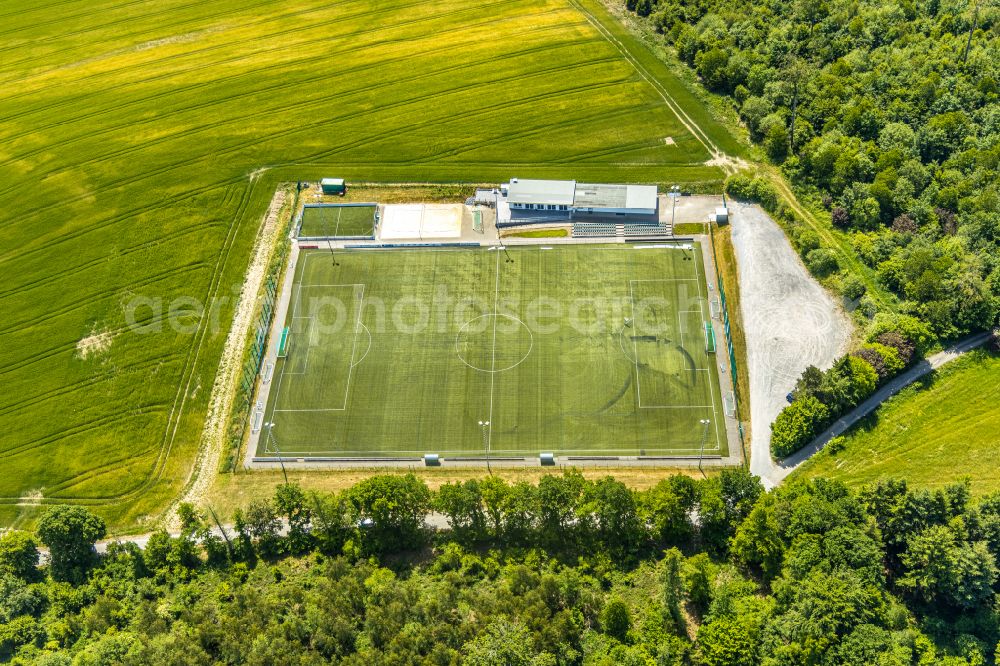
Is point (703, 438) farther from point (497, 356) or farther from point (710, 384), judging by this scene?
point (497, 356)

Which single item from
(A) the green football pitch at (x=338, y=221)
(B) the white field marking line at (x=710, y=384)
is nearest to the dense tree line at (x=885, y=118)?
(B) the white field marking line at (x=710, y=384)

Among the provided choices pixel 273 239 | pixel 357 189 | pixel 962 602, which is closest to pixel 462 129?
pixel 357 189

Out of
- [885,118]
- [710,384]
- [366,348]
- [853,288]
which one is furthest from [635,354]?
[885,118]

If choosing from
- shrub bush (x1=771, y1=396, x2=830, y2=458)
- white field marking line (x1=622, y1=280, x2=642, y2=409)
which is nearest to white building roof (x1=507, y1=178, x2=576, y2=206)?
white field marking line (x1=622, y1=280, x2=642, y2=409)

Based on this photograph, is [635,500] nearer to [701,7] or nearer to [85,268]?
[85,268]

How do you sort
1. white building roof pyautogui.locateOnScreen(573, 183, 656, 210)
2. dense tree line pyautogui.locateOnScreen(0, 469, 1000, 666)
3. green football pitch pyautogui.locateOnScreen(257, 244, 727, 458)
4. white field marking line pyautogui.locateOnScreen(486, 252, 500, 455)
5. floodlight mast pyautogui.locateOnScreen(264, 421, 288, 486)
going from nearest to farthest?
1. dense tree line pyautogui.locateOnScreen(0, 469, 1000, 666)
2. floodlight mast pyautogui.locateOnScreen(264, 421, 288, 486)
3. white field marking line pyautogui.locateOnScreen(486, 252, 500, 455)
4. green football pitch pyautogui.locateOnScreen(257, 244, 727, 458)
5. white building roof pyautogui.locateOnScreen(573, 183, 656, 210)

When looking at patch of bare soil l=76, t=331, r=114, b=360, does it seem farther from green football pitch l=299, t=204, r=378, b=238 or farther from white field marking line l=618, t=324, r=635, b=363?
white field marking line l=618, t=324, r=635, b=363

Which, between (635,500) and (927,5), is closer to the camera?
(635,500)
